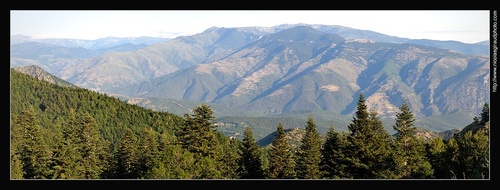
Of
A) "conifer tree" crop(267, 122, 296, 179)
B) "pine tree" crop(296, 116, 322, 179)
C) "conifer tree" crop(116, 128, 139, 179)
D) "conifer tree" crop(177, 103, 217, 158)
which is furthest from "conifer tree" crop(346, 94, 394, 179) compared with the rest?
"conifer tree" crop(116, 128, 139, 179)

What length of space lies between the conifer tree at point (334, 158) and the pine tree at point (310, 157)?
3.00ft

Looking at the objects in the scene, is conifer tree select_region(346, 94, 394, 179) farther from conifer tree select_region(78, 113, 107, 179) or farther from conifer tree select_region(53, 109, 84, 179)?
conifer tree select_region(53, 109, 84, 179)

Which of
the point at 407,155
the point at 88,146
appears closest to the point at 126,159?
the point at 88,146

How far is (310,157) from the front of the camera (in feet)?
221

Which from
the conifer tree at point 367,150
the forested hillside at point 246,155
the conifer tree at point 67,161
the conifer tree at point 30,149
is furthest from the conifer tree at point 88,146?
the conifer tree at point 367,150

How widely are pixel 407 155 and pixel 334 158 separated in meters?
10.2

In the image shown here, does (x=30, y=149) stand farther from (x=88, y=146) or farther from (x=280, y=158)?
(x=280, y=158)

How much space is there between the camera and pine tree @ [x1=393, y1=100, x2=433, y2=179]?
55062 mm

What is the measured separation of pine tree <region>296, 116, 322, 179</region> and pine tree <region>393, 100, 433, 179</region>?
12.0 metres

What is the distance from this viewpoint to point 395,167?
180 feet

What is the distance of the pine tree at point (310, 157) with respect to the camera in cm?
6600

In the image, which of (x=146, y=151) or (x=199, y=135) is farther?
(x=146, y=151)
